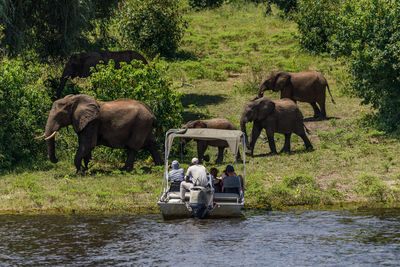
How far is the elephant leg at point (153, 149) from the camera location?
22.0m

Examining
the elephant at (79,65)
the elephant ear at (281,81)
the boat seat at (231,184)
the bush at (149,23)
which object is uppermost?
the bush at (149,23)

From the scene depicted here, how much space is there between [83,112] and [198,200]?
6081 mm

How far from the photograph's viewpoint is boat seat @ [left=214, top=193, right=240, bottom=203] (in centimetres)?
1712

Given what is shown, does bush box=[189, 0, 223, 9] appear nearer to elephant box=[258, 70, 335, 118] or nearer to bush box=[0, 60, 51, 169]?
elephant box=[258, 70, 335, 118]

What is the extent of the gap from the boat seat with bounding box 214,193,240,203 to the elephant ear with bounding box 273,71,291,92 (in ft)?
39.2

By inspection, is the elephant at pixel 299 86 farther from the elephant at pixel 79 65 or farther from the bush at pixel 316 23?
the bush at pixel 316 23

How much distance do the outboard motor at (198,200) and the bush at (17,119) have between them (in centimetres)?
813

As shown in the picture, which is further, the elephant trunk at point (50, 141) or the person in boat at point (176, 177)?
the elephant trunk at point (50, 141)

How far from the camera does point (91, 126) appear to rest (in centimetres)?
2086

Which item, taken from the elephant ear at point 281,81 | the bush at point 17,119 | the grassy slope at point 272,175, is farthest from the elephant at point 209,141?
the elephant ear at point 281,81

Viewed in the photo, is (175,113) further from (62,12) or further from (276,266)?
(276,266)

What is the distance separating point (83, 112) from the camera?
20656 millimetres

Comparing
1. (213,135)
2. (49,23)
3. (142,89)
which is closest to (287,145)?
(142,89)

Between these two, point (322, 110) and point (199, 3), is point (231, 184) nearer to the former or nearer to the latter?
point (322, 110)
